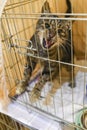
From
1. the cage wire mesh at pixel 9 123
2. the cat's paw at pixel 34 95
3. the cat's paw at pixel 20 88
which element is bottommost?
the cage wire mesh at pixel 9 123

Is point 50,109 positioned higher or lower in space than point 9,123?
higher

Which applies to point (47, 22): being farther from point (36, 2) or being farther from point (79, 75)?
point (79, 75)

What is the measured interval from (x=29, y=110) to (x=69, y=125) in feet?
0.69

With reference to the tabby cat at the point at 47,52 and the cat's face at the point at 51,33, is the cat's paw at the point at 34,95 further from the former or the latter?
the cat's face at the point at 51,33

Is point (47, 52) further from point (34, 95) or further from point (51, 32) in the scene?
point (34, 95)

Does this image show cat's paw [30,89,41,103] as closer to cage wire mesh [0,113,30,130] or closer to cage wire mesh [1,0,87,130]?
cage wire mesh [1,0,87,130]

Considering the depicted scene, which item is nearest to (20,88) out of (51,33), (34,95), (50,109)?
(34,95)

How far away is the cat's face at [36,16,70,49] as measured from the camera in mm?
790

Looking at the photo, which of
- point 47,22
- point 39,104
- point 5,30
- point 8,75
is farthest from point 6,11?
point 39,104

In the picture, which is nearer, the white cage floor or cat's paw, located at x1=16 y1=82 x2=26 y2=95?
the white cage floor

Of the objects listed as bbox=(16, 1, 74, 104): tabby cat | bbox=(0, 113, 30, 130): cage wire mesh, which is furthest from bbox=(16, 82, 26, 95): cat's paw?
bbox=(0, 113, 30, 130): cage wire mesh

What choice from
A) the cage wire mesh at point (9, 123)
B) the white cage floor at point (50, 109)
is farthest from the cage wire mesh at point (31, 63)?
the cage wire mesh at point (9, 123)

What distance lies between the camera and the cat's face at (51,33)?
79cm

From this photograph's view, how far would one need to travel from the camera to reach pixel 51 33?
0.82 metres
